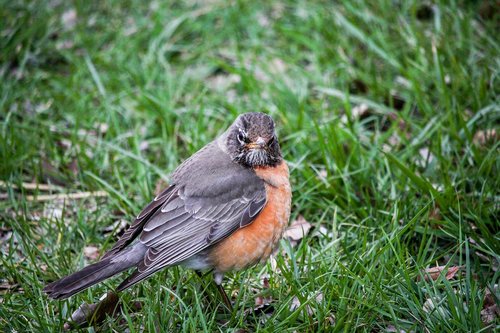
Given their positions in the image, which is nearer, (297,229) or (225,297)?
(225,297)

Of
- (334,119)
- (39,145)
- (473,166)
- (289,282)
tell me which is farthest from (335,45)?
(289,282)

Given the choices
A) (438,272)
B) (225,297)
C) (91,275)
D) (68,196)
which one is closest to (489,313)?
(438,272)

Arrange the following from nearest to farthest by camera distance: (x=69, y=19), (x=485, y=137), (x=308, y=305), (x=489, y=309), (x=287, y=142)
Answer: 1. (x=489, y=309)
2. (x=308, y=305)
3. (x=485, y=137)
4. (x=287, y=142)
5. (x=69, y=19)

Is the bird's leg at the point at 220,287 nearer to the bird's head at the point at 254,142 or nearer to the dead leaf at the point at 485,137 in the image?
the bird's head at the point at 254,142

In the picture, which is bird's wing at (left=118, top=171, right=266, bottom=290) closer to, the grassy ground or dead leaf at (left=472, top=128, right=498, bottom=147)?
the grassy ground

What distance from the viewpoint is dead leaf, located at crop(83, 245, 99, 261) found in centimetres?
520

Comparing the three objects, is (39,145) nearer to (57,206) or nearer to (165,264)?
(57,206)

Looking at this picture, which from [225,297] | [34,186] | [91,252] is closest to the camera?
[225,297]

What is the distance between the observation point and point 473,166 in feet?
18.4

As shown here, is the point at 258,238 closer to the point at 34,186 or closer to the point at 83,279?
the point at 83,279

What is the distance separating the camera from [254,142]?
190 inches

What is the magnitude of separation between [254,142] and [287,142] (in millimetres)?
1672

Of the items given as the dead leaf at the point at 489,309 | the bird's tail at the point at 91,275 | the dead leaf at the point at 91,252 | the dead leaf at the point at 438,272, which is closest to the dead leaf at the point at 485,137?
the dead leaf at the point at 438,272

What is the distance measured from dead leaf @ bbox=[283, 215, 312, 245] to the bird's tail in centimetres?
139
